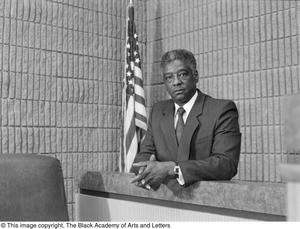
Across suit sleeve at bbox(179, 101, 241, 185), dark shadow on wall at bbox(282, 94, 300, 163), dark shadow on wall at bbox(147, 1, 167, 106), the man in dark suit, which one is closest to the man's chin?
the man in dark suit

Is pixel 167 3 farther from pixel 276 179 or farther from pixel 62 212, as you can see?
pixel 62 212

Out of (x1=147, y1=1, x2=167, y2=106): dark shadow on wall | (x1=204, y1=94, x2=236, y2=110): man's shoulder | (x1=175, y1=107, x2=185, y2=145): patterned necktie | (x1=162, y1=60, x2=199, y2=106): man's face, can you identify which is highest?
(x1=147, y1=1, x2=167, y2=106): dark shadow on wall

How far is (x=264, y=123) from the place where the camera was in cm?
304

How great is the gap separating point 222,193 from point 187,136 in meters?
0.75

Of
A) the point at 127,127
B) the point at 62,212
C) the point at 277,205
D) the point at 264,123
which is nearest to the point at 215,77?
the point at 264,123

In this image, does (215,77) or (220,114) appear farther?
(215,77)

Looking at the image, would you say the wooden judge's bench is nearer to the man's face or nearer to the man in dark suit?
the man in dark suit

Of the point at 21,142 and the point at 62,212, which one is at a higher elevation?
the point at 21,142

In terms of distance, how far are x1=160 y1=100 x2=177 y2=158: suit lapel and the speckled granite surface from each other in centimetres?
46

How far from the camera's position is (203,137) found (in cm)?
214

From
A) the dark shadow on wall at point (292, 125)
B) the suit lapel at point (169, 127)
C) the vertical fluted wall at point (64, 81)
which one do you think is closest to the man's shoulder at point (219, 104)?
the suit lapel at point (169, 127)

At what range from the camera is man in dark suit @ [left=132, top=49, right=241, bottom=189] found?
5.36ft

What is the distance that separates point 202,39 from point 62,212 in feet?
7.39

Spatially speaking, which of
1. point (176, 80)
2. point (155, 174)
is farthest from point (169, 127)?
point (155, 174)
